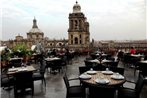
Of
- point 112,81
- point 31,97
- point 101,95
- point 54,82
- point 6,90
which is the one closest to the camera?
point 101,95

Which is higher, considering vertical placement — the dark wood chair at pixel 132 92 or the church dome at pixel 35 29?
the church dome at pixel 35 29

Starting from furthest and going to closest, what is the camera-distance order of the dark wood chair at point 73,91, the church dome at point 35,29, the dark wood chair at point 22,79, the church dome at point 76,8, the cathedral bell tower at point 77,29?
1. the church dome at point 35,29
2. the church dome at point 76,8
3. the cathedral bell tower at point 77,29
4. the dark wood chair at point 22,79
5. the dark wood chair at point 73,91

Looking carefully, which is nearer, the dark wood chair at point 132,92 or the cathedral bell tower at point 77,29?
the dark wood chair at point 132,92

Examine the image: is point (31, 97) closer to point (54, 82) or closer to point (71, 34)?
point (54, 82)

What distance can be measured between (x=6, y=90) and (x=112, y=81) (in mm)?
3539

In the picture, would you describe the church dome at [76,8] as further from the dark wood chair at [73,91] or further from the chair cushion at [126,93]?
the chair cushion at [126,93]

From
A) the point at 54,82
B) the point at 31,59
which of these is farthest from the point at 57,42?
the point at 54,82

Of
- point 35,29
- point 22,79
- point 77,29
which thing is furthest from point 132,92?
point 35,29

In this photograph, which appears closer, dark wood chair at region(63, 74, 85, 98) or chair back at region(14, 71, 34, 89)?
dark wood chair at region(63, 74, 85, 98)

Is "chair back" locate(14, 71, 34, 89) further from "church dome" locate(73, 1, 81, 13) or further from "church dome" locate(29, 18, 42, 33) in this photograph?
"church dome" locate(29, 18, 42, 33)

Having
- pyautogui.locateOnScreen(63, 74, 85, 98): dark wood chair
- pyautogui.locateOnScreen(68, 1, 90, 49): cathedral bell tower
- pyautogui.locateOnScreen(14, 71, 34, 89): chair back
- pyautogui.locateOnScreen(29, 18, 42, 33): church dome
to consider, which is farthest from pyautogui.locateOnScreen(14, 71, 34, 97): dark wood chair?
pyautogui.locateOnScreen(29, 18, 42, 33): church dome

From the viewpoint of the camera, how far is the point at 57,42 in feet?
194

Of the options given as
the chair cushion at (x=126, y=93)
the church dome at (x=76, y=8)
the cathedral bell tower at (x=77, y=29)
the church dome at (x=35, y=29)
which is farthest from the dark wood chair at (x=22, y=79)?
the church dome at (x=35, y=29)

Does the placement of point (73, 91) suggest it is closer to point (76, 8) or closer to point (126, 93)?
point (126, 93)
